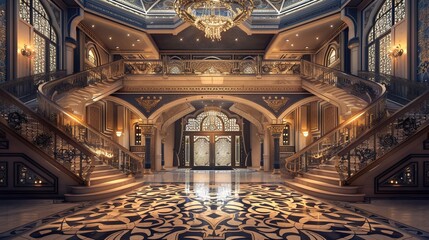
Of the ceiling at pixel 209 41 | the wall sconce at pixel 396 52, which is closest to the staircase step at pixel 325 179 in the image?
the wall sconce at pixel 396 52

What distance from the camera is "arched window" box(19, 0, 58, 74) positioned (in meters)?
9.09

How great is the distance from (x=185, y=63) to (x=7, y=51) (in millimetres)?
6070

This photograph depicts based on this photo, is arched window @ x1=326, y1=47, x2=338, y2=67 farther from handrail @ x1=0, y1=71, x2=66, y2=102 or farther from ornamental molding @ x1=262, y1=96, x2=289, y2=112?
handrail @ x1=0, y1=71, x2=66, y2=102

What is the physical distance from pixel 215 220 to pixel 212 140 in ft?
43.5

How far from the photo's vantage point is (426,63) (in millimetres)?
7895

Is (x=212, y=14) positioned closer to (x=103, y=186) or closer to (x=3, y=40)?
(x=103, y=186)

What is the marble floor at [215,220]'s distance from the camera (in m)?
3.81

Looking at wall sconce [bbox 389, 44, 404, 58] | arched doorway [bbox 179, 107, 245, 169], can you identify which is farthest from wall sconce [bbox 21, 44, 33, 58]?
wall sconce [bbox 389, 44, 404, 58]

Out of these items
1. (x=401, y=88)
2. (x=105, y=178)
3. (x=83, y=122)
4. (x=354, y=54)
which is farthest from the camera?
(x=354, y=54)

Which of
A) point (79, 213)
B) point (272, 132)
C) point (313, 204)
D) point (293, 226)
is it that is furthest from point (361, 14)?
point (79, 213)

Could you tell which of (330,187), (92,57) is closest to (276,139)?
(330,187)

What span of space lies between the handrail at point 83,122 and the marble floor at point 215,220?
2181 mm

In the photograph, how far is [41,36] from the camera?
32.3ft

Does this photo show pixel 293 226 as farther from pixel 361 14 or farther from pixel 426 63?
pixel 361 14
